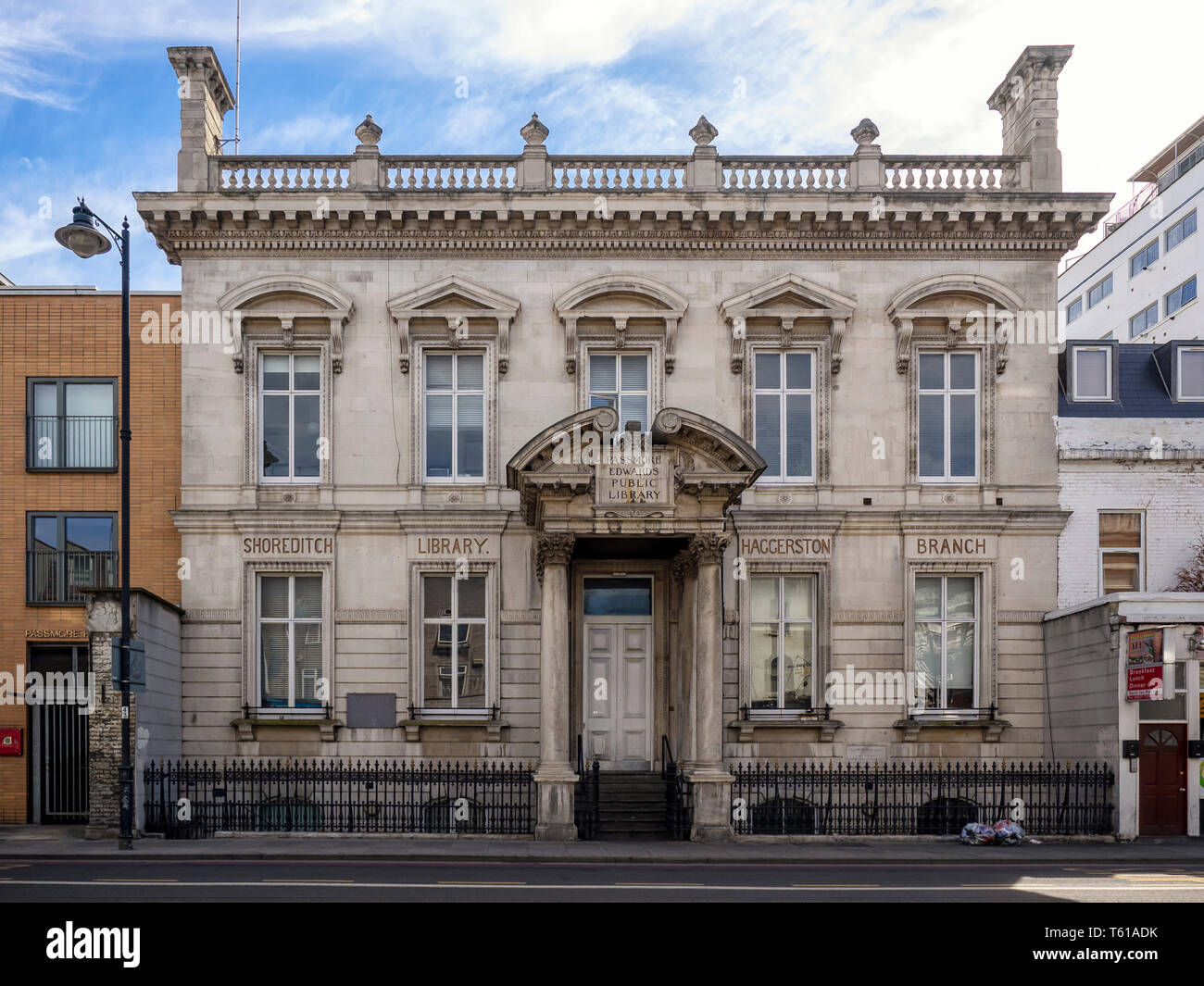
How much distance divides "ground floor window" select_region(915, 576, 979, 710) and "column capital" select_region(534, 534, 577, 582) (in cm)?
762

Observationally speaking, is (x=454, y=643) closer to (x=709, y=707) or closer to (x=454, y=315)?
(x=709, y=707)

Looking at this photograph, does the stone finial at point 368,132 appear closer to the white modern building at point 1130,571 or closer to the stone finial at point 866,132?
the stone finial at point 866,132

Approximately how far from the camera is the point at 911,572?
2312 centimetres

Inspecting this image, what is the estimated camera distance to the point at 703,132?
23.6 metres

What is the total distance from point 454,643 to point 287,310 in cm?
748

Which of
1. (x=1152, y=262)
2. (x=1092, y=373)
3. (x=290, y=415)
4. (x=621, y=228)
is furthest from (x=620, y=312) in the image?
(x=1152, y=262)

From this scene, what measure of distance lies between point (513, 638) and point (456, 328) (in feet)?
20.6

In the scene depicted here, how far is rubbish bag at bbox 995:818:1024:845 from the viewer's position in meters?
20.4

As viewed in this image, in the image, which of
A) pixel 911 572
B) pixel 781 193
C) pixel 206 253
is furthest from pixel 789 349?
pixel 206 253

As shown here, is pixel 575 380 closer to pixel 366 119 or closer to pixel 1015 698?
pixel 366 119

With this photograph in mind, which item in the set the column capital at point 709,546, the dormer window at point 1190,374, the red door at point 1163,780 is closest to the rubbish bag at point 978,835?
→ the red door at point 1163,780

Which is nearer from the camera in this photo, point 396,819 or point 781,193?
point 396,819

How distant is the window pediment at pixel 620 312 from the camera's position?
23.2 metres

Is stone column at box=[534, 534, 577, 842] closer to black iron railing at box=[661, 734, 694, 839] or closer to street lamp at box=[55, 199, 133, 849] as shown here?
black iron railing at box=[661, 734, 694, 839]
